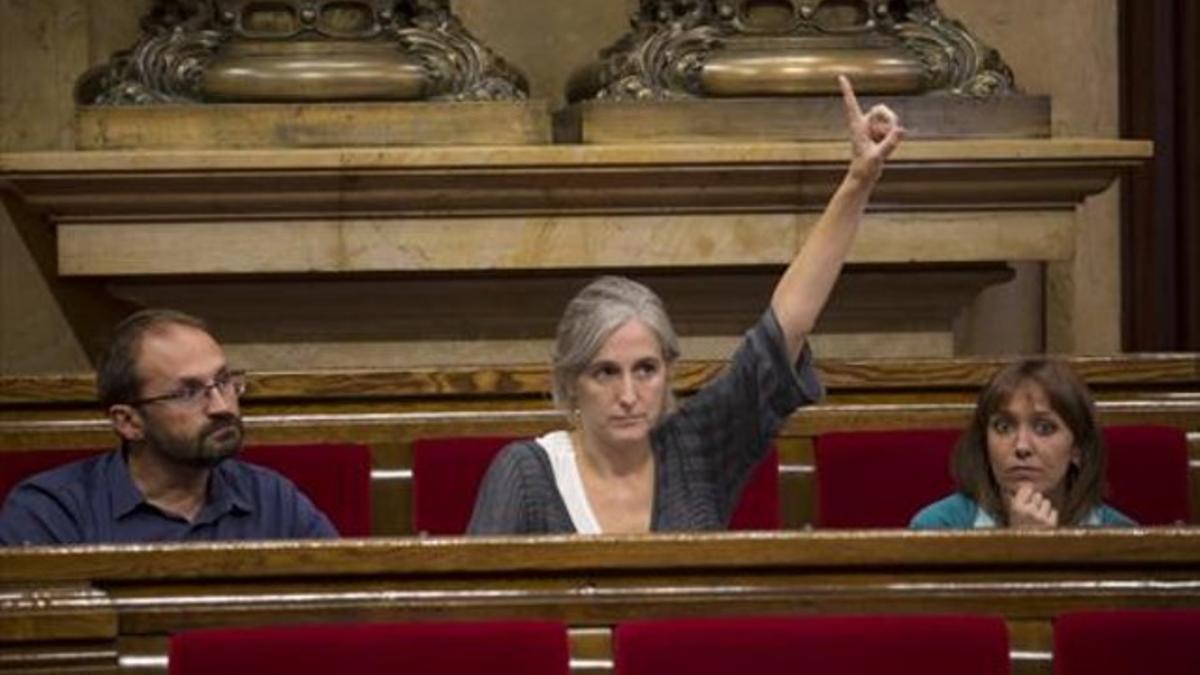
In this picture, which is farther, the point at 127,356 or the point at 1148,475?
the point at 1148,475

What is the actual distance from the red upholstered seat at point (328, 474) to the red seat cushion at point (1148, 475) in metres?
1.28

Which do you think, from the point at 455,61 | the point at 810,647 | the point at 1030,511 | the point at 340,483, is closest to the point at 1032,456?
the point at 1030,511

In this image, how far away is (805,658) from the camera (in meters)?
3.71

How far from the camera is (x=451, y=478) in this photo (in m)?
5.75

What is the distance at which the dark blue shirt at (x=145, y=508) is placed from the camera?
5.03m

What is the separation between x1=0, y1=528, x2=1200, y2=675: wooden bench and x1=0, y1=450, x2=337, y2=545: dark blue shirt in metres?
1.12

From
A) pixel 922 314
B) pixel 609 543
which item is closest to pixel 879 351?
pixel 922 314

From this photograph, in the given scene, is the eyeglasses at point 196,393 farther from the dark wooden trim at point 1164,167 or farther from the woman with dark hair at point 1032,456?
the dark wooden trim at point 1164,167

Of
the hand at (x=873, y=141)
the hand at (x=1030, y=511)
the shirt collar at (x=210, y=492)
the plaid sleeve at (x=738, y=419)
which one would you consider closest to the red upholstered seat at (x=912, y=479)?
the hand at (x=1030, y=511)

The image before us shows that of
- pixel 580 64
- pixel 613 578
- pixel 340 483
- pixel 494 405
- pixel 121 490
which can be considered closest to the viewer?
pixel 613 578

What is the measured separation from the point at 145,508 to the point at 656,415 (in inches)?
31.6

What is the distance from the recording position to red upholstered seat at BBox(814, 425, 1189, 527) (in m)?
5.77

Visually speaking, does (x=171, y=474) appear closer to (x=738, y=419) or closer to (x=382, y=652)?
(x=738, y=419)

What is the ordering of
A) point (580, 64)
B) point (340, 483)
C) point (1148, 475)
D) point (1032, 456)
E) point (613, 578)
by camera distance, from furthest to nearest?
point (580, 64) → point (1148, 475) → point (340, 483) → point (1032, 456) → point (613, 578)
